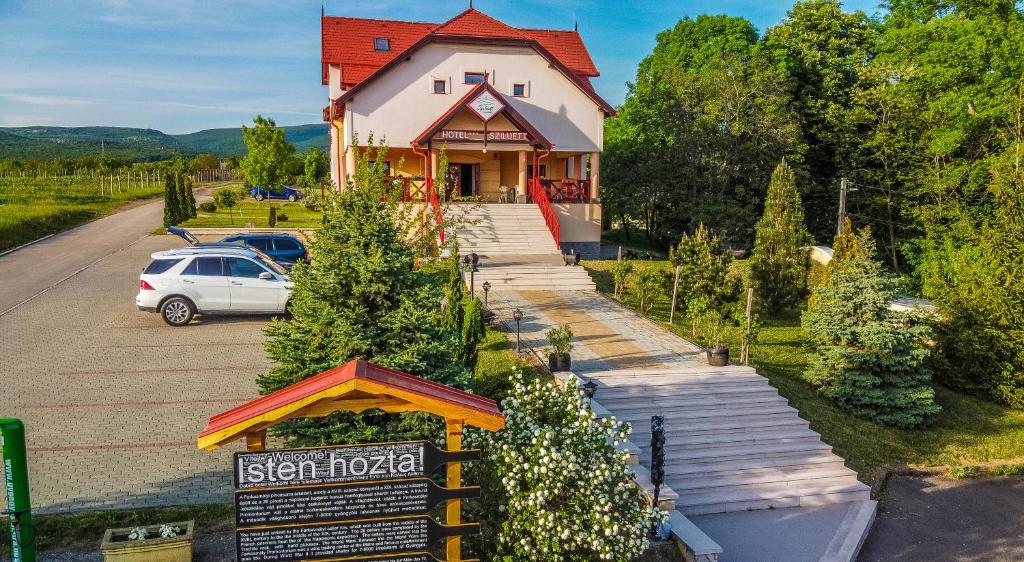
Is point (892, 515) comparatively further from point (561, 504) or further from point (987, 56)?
point (987, 56)

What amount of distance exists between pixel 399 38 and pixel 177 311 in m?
17.3

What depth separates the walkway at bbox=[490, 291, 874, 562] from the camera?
376 inches

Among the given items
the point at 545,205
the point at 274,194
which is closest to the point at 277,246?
the point at 545,205

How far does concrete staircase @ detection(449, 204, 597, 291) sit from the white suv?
4785 mm

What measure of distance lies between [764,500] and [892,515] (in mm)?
1880

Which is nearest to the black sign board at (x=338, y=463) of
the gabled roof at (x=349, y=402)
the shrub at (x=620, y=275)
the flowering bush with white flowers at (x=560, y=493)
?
the gabled roof at (x=349, y=402)

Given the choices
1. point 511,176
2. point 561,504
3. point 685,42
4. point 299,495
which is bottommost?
point 561,504

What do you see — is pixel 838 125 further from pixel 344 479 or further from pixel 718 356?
pixel 344 479

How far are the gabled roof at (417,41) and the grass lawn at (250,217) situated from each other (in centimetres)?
629

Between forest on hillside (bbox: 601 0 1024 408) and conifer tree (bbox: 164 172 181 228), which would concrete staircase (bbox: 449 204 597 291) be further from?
conifer tree (bbox: 164 172 181 228)

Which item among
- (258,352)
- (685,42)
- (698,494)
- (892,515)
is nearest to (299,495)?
(698,494)

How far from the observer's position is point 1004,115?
2595cm

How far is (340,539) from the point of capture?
5.54 meters

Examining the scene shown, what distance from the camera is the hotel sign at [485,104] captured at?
24.9 meters
